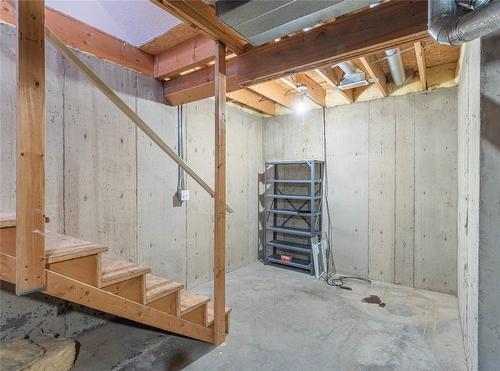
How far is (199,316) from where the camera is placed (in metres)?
2.19

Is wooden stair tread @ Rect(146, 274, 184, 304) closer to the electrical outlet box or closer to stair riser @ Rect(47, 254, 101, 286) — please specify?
stair riser @ Rect(47, 254, 101, 286)

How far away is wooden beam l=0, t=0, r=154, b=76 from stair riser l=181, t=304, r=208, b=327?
7.72 ft

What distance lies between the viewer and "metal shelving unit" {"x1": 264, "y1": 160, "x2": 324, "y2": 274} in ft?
13.5

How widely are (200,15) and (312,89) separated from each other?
2.25 m

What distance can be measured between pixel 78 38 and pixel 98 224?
64.6 inches

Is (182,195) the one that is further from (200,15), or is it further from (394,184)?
(394,184)

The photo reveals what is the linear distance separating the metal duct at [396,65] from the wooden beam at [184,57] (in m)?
1.61

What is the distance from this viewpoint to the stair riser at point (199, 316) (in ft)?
6.94

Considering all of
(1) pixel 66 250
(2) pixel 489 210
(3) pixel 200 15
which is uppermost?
(3) pixel 200 15

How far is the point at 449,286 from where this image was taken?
3.31 meters

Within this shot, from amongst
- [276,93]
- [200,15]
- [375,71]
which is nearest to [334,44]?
[200,15]

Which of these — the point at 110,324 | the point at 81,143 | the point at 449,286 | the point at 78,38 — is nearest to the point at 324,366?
the point at 110,324

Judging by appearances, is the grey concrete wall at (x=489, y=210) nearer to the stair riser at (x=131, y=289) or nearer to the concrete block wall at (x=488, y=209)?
the concrete block wall at (x=488, y=209)

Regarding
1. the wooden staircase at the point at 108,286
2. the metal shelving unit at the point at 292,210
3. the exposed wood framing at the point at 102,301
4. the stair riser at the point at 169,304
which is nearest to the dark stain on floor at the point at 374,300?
the metal shelving unit at the point at 292,210
